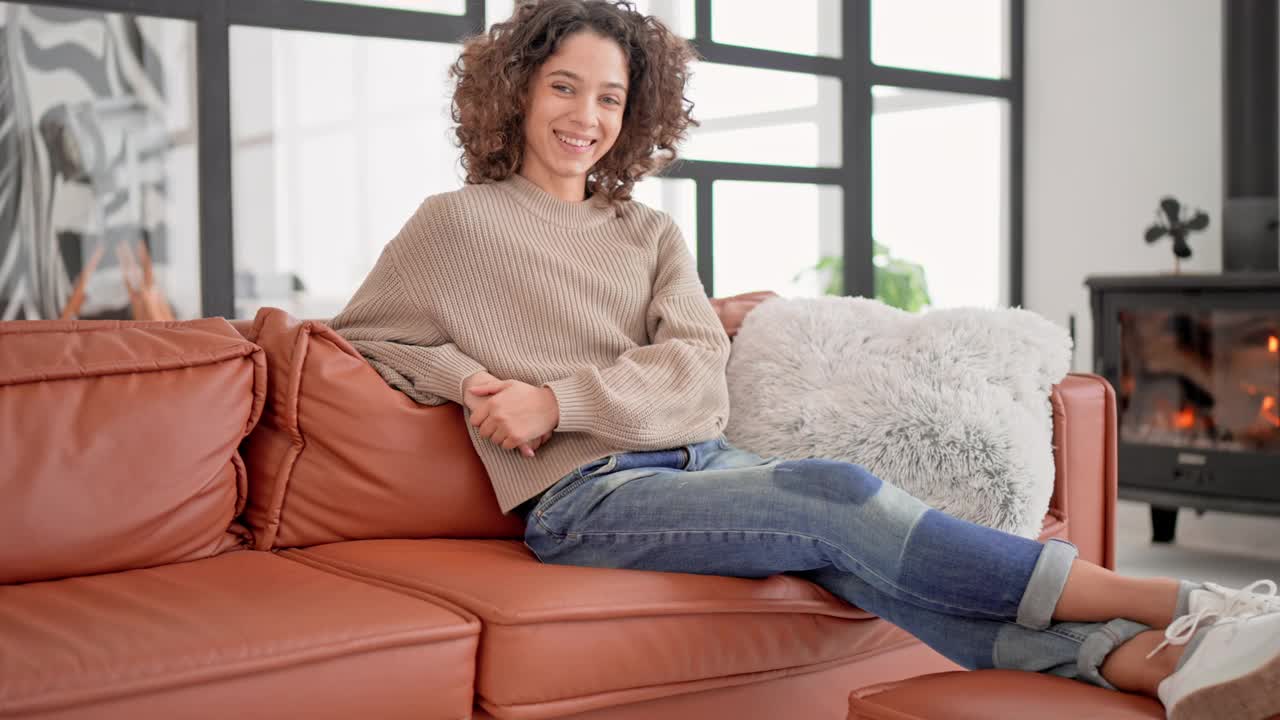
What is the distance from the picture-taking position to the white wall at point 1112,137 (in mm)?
4652

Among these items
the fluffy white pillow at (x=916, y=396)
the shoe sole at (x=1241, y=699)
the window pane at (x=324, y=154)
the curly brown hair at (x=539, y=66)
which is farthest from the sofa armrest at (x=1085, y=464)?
the window pane at (x=324, y=154)

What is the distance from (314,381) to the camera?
1861 mm

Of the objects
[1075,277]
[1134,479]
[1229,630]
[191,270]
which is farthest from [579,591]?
[1075,277]

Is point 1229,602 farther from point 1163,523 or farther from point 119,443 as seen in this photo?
point 1163,523

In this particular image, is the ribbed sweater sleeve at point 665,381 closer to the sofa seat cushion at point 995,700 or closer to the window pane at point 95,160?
the sofa seat cushion at point 995,700

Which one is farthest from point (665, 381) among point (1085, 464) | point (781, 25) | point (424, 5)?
point (781, 25)

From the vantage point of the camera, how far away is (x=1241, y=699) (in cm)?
124

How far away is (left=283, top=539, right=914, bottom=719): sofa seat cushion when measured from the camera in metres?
1.51

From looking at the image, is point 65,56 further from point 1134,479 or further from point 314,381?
point 1134,479

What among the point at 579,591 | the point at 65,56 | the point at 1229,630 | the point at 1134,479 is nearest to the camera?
the point at 1229,630

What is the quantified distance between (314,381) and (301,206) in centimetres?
189

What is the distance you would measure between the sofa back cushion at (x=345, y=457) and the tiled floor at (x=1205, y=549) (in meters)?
2.22

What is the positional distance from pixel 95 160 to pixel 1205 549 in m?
3.40

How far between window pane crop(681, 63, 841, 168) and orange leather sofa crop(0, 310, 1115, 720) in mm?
2815
